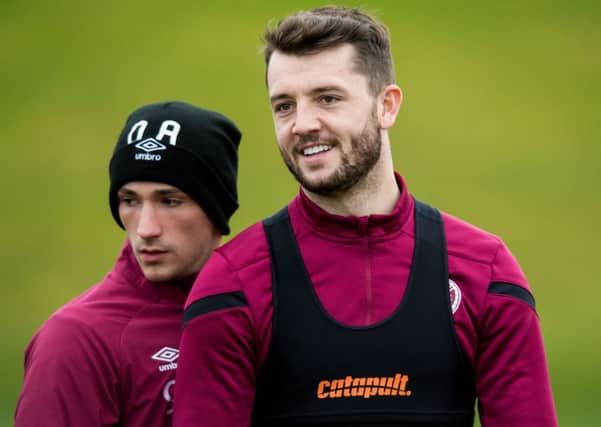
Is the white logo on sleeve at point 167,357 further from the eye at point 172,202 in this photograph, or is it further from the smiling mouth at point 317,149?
the smiling mouth at point 317,149

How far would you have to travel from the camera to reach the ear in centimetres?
328

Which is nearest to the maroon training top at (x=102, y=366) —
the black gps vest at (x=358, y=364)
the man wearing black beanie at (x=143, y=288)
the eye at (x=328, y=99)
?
the man wearing black beanie at (x=143, y=288)

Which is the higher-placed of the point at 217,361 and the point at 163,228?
the point at 163,228

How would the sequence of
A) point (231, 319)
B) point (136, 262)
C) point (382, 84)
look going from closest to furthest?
1. point (231, 319)
2. point (382, 84)
3. point (136, 262)

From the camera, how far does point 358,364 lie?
10.2ft

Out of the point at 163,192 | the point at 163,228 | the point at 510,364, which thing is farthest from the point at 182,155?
the point at 510,364

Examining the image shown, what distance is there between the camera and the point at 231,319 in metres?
3.09

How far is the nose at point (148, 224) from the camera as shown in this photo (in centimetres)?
357

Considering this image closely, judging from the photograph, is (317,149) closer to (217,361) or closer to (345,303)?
(345,303)

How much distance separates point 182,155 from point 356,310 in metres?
0.83

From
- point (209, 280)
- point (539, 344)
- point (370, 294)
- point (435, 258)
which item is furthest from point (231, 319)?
point (539, 344)

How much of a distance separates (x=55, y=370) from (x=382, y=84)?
120 cm

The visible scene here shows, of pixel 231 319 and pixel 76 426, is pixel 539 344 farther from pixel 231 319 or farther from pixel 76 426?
pixel 76 426

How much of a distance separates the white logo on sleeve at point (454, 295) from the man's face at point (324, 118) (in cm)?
38
